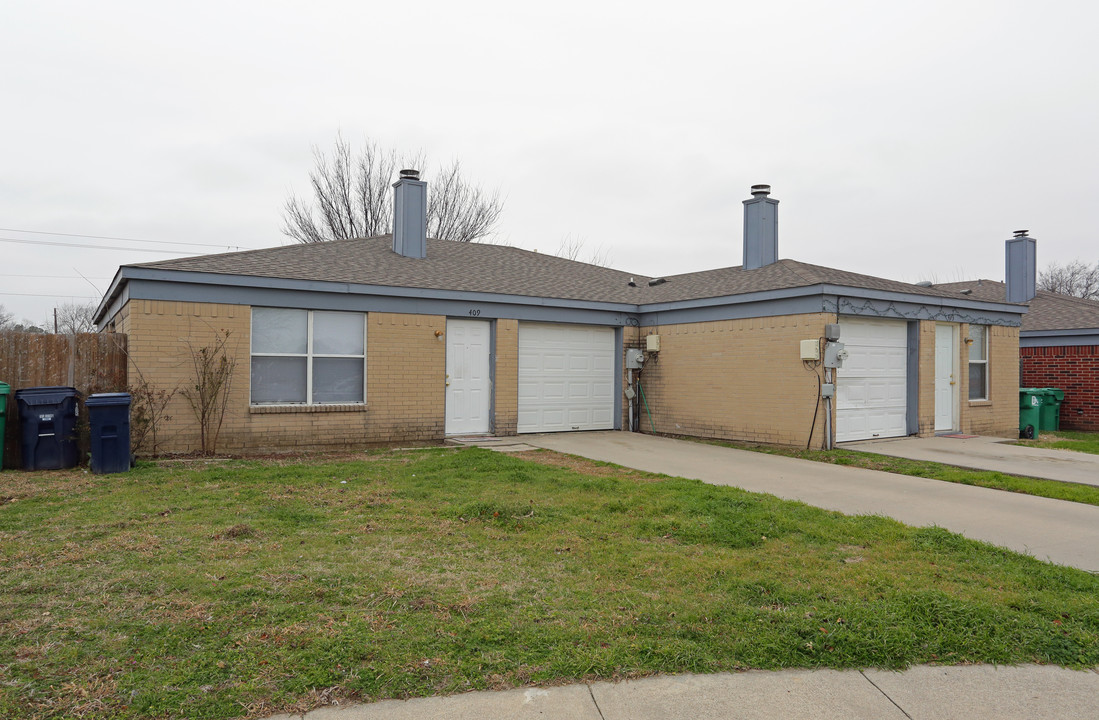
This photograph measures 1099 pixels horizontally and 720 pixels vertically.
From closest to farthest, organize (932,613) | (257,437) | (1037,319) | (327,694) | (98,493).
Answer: (327,694) → (932,613) → (98,493) → (257,437) → (1037,319)

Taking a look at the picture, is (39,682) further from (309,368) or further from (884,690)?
(309,368)

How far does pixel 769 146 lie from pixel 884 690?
16.8m

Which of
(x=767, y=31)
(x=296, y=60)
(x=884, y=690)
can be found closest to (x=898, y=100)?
(x=767, y=31)

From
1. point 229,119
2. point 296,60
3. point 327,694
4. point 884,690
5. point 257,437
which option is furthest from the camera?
point 229,119

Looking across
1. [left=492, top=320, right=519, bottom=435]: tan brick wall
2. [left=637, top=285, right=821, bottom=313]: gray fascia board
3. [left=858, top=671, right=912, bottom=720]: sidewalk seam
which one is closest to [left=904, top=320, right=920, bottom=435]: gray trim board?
[left=637, top=285, right=821, bottom=313]: gray fascia board

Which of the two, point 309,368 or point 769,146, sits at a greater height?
point 769,146

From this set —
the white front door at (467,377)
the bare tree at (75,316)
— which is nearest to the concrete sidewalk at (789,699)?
the white front door at (467,377)

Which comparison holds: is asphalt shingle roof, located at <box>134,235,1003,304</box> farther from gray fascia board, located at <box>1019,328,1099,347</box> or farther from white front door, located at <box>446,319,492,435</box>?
gray fascia board, located at <box>1019,328,1099,347</box>

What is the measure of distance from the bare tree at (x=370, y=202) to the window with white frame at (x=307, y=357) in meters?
20.3

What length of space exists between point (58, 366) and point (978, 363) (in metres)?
16.5

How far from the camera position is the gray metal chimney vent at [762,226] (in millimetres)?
14406

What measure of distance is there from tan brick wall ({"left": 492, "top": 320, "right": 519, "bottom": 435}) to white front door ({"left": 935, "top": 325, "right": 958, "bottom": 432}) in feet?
27.0

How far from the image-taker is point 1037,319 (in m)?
17.6

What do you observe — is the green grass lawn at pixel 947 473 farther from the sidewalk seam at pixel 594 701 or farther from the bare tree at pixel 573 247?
the bare tree at pixel 573 247
